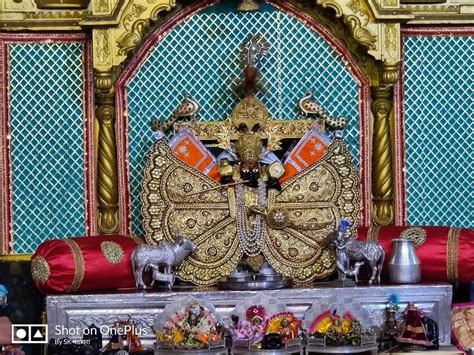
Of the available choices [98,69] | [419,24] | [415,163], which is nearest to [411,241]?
[415,163]

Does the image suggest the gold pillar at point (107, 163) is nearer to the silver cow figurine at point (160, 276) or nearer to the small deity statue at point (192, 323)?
the silver cow figurine at point (160, 276)

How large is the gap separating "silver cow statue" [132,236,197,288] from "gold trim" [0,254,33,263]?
2.80 feet

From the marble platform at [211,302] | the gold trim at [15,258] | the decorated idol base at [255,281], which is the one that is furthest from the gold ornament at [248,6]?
the gold trim at [15,258]

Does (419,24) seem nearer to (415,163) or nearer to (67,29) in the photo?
(415,163)

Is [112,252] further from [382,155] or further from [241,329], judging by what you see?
[382,155]

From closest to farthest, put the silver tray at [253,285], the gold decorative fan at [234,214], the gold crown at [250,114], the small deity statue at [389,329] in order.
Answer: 1. the small deity statue at [389,329]
2. the silver tray at [253,285]
3. the gold decorative fan at [234,214]
4. the gold crown at [250,114]

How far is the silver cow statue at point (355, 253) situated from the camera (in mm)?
9297

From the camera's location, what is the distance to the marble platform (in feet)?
29.6

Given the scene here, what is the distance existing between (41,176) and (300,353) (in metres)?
2.10

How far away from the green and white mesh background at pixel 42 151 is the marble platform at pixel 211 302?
953 mm

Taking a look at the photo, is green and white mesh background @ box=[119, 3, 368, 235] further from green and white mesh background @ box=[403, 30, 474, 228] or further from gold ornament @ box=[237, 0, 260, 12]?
green and white mesh background @ box=[403, 30, 474, 228]

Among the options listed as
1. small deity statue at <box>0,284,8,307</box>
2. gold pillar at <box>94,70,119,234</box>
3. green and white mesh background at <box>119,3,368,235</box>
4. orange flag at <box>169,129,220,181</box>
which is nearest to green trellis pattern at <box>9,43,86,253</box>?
gold pillar at <box>94,70,119,234</box>

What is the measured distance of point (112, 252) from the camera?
9258 millimetres

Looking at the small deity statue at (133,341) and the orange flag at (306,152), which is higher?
the orange flag at (306,152)
